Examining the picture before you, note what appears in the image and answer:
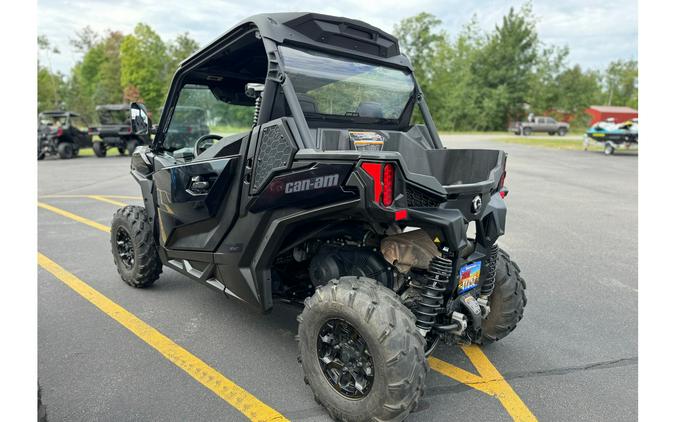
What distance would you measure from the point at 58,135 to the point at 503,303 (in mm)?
20348

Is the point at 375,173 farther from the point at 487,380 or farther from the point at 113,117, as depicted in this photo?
the point at 113,117

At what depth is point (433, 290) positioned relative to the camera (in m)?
2.48

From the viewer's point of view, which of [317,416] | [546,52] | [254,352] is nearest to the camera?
[317,416]

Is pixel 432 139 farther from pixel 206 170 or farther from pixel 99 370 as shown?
pixel 99 370

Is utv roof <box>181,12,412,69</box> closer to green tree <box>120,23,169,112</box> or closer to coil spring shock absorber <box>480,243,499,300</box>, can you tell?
coil spring shock absorber <box>480,243,499,300</box>

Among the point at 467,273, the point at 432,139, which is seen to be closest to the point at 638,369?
the point at 467,273

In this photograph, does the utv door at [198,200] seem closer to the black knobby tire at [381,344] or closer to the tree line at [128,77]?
the black knobby tire at [381,344]

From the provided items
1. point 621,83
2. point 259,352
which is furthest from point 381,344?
point 621,83

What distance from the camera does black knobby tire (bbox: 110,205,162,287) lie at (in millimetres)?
4152

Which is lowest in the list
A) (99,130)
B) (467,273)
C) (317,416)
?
(317,416)

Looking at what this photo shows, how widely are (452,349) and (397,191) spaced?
1669 millimetres

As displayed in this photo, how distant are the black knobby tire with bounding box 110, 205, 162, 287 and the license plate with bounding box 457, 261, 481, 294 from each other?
2.89 metres

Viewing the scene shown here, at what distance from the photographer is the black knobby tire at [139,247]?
4.15 meters

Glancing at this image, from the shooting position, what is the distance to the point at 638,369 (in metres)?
3.05
